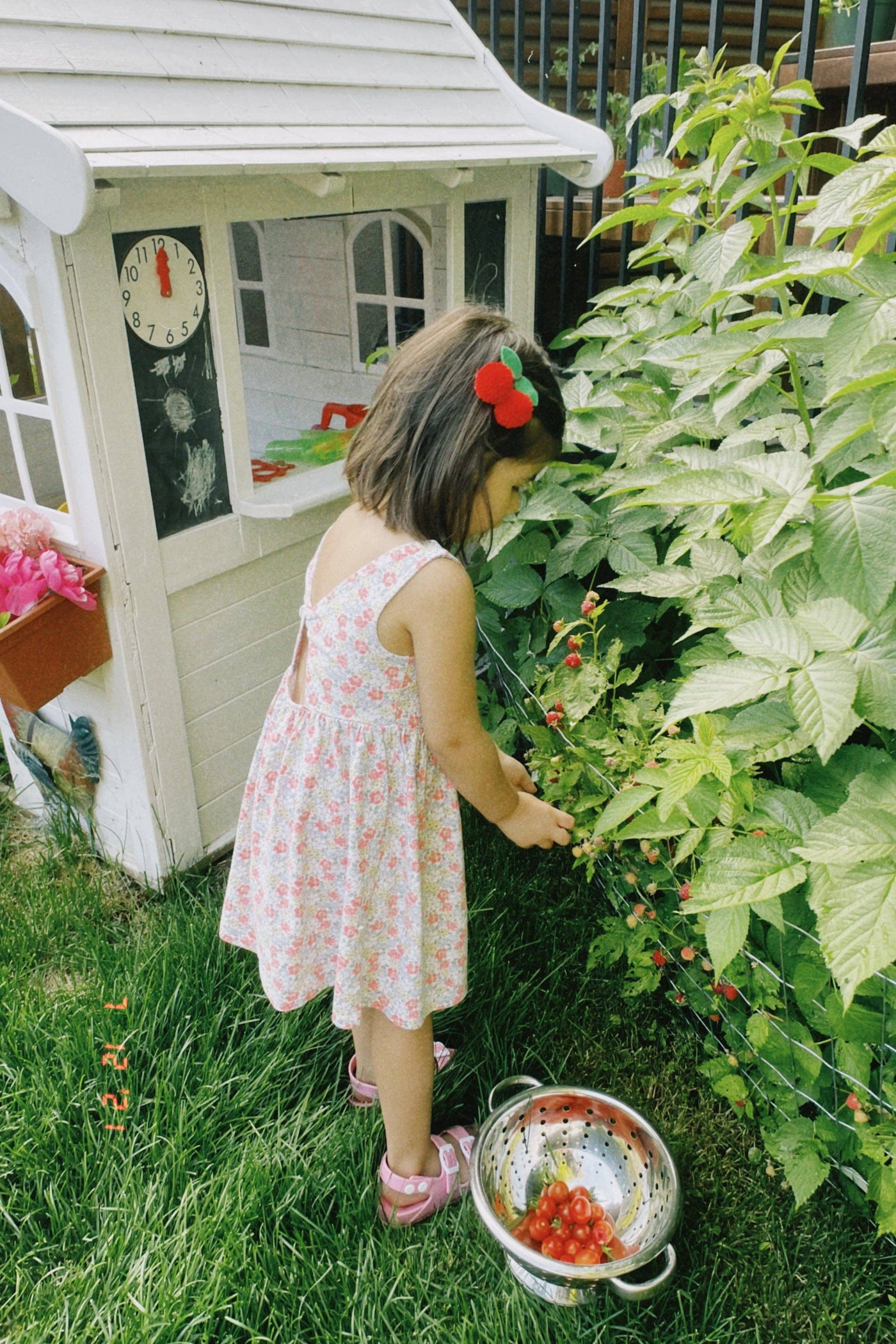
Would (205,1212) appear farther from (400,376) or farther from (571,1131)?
(400,376)

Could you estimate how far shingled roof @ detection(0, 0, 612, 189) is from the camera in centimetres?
178

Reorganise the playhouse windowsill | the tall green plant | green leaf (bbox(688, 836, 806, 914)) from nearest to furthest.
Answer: the tall green plant → green leaf (bbox(688, 836, 806, 914)) → the playhouse windowsill

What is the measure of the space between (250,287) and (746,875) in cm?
278

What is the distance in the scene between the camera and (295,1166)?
5.67 ft

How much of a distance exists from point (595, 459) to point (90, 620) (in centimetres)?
138

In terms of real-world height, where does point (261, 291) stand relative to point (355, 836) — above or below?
above

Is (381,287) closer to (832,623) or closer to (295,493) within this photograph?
(295,493)

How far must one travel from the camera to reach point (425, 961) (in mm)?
1688

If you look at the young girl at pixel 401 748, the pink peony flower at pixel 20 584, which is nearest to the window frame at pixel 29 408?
the pink peony flower at pixel 20 584

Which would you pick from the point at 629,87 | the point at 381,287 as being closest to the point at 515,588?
the point at 381,287

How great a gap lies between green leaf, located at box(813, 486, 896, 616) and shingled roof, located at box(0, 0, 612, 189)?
4.11 feet

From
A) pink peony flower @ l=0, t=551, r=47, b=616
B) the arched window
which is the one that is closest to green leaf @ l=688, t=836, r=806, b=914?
pink peony flower @ l=0, t=551, r=47, b=616

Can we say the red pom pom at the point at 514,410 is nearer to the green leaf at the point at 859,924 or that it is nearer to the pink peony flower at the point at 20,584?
the green leaf at the point at 859,924

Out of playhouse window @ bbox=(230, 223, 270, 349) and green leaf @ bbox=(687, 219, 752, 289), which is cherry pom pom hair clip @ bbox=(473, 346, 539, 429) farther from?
playhouse window @ bbox=(230, 223, 270, 349)
